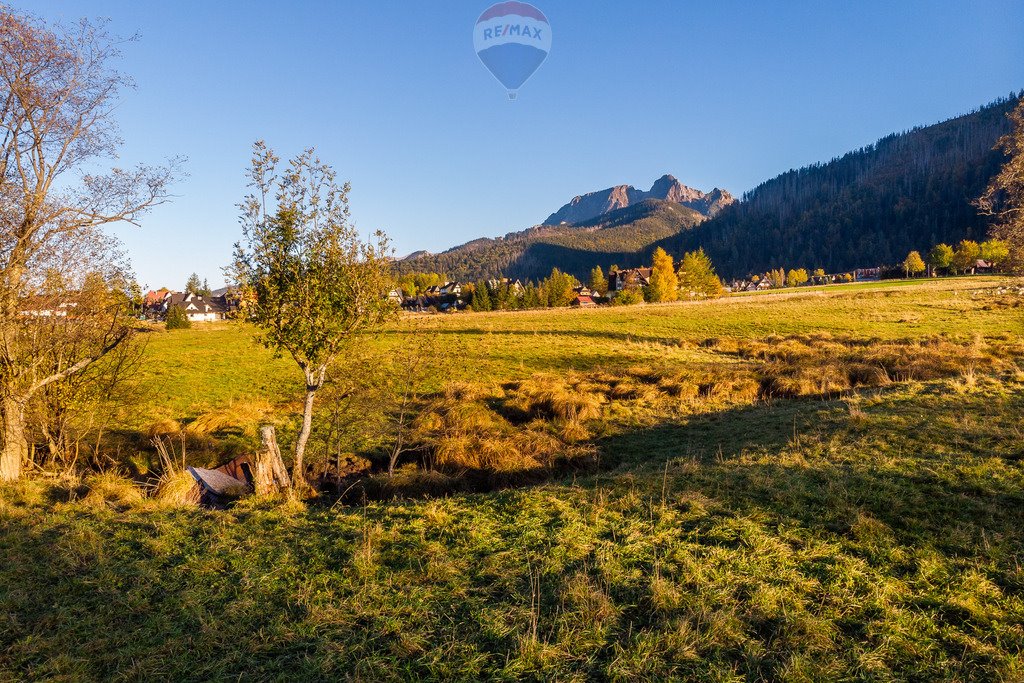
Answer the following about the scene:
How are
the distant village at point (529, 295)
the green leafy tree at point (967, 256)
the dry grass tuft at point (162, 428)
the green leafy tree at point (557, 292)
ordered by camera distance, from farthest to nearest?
the green leafy tree at point (967, 256) < the green leafy tree at point (557, 292) < the distant village at point (529, 295) < the dry grass tuft at point (162, 428)

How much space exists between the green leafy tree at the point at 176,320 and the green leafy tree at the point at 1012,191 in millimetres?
74182

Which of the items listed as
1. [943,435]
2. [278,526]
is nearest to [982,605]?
[943,435]

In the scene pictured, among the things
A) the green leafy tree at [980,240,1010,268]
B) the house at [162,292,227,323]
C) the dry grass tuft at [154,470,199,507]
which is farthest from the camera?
the house at [162,292,227,323]

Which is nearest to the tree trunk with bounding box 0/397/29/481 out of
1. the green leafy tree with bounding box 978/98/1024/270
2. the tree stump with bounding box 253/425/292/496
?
the tree stump with bounding box 253/425/292/496

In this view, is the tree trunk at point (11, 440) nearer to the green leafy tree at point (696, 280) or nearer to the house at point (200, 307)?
the green leafy tree at point (696, 280)

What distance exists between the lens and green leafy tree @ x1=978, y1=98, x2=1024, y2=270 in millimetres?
13602

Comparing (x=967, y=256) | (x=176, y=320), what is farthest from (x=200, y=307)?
(x=967, y=256)

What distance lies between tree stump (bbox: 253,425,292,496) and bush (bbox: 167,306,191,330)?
2456 inches

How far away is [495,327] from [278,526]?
139 feet

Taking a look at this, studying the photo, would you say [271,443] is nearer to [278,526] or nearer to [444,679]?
[278,526]

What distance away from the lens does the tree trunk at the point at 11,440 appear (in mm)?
10844

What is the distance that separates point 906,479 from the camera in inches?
334

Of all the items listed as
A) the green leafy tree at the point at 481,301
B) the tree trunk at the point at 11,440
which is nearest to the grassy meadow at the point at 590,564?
the tree trunk at the point at 11,440

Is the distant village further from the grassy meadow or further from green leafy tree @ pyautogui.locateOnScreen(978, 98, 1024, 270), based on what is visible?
green leafy tree @ pyautogui.locateOnScreen(978, 98, 1024, 270)
